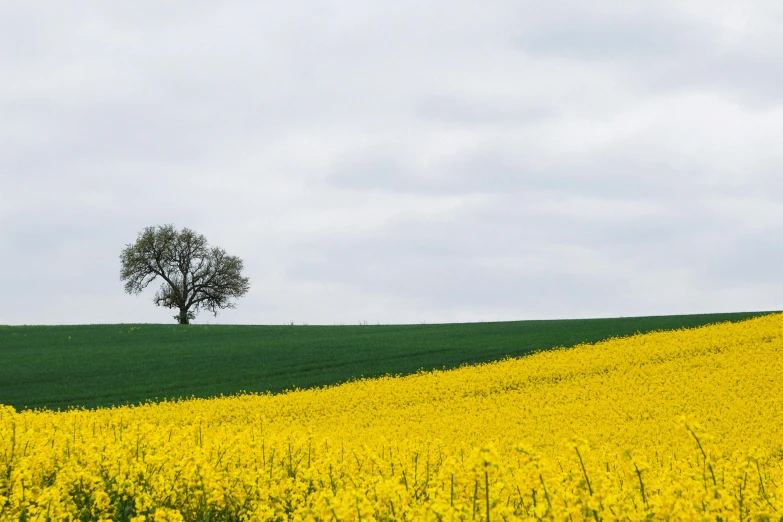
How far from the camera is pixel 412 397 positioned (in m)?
23.8

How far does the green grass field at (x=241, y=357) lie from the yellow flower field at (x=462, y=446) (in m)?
2.72

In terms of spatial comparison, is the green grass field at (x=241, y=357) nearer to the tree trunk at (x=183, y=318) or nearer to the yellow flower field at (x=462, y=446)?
the yellow flower field at (x=462, y=446)

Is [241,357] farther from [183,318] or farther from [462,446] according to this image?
[183,318]

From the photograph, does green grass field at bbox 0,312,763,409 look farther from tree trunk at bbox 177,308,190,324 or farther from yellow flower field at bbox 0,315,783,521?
tree trunk at bbox 177,308,190,324

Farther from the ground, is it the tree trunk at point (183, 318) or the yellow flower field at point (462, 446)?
the tree trunk at point (183, 318)

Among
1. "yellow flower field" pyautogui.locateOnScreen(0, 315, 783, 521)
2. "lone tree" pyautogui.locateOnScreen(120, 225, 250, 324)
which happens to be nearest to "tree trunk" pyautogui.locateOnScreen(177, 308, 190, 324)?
"lone tree" pyautogui.locateOnScreen(120, 225, 250, 324)

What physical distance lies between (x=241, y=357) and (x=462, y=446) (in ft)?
77.5

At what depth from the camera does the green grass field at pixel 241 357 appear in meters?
28.4

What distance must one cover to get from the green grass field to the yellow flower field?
272 centimetres

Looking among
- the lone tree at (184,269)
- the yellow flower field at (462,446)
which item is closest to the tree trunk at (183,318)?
the lone tree at (184,269)

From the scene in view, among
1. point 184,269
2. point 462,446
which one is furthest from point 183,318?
point 462,446

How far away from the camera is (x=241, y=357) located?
3547 cm

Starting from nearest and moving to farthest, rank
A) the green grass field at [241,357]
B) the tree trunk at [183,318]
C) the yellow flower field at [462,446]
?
the yellow flower field at [462,446], the green grass field at [241,357], the tree trunk at [183,318]

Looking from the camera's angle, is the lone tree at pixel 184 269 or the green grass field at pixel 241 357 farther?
the lone tree at pixel 184 269
